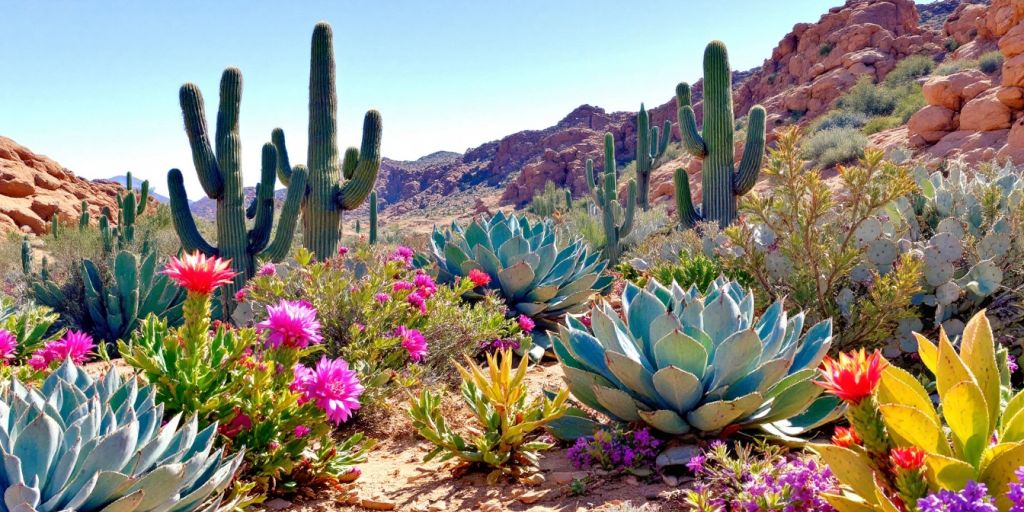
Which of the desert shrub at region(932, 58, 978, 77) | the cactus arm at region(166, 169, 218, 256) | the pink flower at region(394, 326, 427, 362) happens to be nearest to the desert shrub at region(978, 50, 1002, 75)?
the desert shrub at region(932, 58, 978, 77)

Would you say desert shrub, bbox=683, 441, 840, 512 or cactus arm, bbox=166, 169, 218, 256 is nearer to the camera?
desert shrub, bbox=683, 441, 840, 512

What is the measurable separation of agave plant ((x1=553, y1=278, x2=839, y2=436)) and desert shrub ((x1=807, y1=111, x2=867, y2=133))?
27860 mm

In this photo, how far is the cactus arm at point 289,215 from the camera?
9859 mm

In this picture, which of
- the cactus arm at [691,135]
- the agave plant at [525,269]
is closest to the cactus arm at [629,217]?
the cactus arm at [691,135]

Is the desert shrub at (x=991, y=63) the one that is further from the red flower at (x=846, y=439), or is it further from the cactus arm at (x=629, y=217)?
the red flower at (x=846, y=439)

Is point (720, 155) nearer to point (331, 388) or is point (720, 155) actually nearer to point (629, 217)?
point (629, 217)

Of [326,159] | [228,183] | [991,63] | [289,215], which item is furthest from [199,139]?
[991,63]

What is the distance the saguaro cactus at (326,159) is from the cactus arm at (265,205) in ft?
2.72

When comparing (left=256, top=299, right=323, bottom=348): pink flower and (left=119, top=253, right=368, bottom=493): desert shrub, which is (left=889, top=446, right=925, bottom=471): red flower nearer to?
(left=119, top=253, right=368, bottom=493): desert shrub

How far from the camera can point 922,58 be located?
3238 centimetres

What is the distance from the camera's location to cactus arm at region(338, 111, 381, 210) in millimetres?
9836

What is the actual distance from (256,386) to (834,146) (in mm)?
25236

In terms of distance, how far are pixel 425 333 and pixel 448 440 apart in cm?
137

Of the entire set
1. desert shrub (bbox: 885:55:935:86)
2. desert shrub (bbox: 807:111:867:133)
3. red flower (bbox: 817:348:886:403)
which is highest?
desert shrub (bbox: 885:55:935:86)
